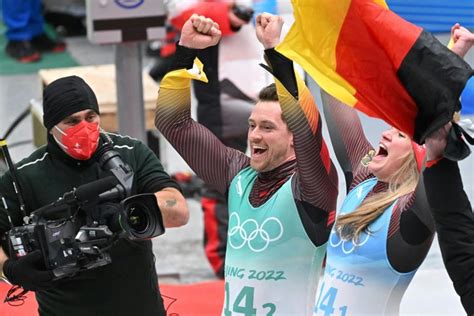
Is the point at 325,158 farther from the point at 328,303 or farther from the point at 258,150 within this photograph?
the point at 328,303

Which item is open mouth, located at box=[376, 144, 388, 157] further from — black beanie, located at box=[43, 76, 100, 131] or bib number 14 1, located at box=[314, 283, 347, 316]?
black beanie, located at box=[43, 76, 100, 131]

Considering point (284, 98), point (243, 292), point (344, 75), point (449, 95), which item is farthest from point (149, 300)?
point (449, 95)

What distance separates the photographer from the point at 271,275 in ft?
15.6

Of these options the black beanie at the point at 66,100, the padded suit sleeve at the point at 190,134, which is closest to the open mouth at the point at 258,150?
the padded suit sleeve at the point at 190,134

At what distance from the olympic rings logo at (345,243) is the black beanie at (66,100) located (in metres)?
1.12

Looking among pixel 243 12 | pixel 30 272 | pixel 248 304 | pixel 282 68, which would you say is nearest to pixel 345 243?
pixel 248 304

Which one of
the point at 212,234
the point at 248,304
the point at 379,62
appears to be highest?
the point at 379,62

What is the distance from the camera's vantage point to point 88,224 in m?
4.75

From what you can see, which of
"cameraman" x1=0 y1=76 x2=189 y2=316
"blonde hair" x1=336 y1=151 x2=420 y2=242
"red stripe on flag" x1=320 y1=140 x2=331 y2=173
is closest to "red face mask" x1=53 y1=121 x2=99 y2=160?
"cameraman" x1=0 y1=76 x2=189 y2=316

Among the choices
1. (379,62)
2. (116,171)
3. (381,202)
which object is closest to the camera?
(379,62)

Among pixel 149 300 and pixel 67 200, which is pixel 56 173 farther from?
pixel 149 300

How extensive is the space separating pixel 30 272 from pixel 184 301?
1648mm

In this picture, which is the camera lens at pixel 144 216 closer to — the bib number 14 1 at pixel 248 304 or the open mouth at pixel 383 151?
the bib number 14 1 at pixel 248 304

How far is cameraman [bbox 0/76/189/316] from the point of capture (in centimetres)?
496
